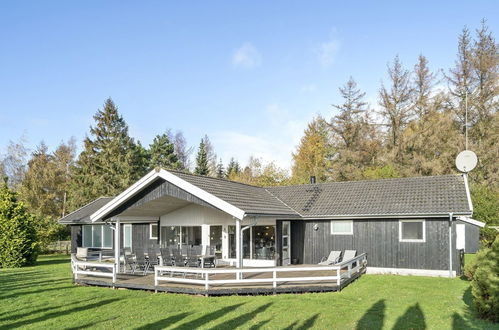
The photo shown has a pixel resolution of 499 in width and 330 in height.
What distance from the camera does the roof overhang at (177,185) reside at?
13317 mm

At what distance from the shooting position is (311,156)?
37750mm

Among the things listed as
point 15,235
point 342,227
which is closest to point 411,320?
point 342,227

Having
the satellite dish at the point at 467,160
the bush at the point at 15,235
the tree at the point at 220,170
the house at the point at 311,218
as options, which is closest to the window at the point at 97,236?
the bush at the point at 15,235

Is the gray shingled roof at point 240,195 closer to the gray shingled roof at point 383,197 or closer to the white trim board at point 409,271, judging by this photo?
the gray shingled roof at point 383,197

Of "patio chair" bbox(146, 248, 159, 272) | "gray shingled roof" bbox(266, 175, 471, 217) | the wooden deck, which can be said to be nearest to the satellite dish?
"gray shingled roof" bbox(266, 175, 471, 217)

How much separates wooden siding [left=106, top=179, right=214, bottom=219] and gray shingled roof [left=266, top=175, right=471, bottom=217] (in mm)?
6049

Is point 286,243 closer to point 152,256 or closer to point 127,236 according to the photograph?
point 152,256

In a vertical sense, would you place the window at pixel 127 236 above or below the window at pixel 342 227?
below

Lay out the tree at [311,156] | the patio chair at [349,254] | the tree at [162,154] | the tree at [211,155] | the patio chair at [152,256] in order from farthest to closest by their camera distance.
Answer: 1. the tree at [211,155]
2. the tree at [162,154]
3. the tree at [311,156]
4. the patio chair at [349,254]
5. the patio chair at [152,256]

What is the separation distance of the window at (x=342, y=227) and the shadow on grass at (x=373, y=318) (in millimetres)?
6537

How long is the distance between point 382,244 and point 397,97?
1878 cm

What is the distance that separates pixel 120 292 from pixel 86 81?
52.3 ft

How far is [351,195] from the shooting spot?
18.5m

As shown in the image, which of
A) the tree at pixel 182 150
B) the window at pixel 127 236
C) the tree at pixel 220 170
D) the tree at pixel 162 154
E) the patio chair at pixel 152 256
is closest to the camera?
the patio chair at pixel 152 256
